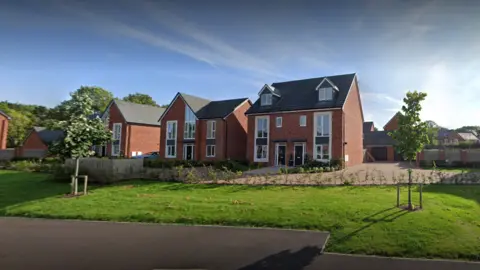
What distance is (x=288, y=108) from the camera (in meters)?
32.8

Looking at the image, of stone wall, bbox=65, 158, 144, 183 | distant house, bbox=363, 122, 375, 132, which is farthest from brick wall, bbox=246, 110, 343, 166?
distant house, bbox=363, 122, 375, 132

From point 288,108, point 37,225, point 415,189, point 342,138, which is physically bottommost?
point 37,225

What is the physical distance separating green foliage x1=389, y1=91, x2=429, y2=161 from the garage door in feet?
129

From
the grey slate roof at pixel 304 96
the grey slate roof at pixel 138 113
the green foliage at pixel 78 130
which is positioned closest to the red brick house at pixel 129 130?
the grey slate roof at pixel 138 113

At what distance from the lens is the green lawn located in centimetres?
779

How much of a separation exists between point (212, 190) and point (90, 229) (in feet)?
23.6

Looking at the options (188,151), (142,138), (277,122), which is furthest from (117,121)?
(277,122)

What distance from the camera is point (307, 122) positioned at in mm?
31578

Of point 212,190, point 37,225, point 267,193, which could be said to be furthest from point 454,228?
point 37,225

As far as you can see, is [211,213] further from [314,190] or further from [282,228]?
[314,190]

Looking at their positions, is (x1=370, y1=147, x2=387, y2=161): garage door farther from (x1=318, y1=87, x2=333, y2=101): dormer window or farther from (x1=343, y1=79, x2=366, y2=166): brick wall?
(x1=318, y1=87, x2=333, y2=101): dormer window

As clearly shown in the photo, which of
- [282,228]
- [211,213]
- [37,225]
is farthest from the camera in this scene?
[211,213]

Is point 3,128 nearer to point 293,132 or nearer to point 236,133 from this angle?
point 236,133

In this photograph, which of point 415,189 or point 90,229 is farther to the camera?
point 415,189
